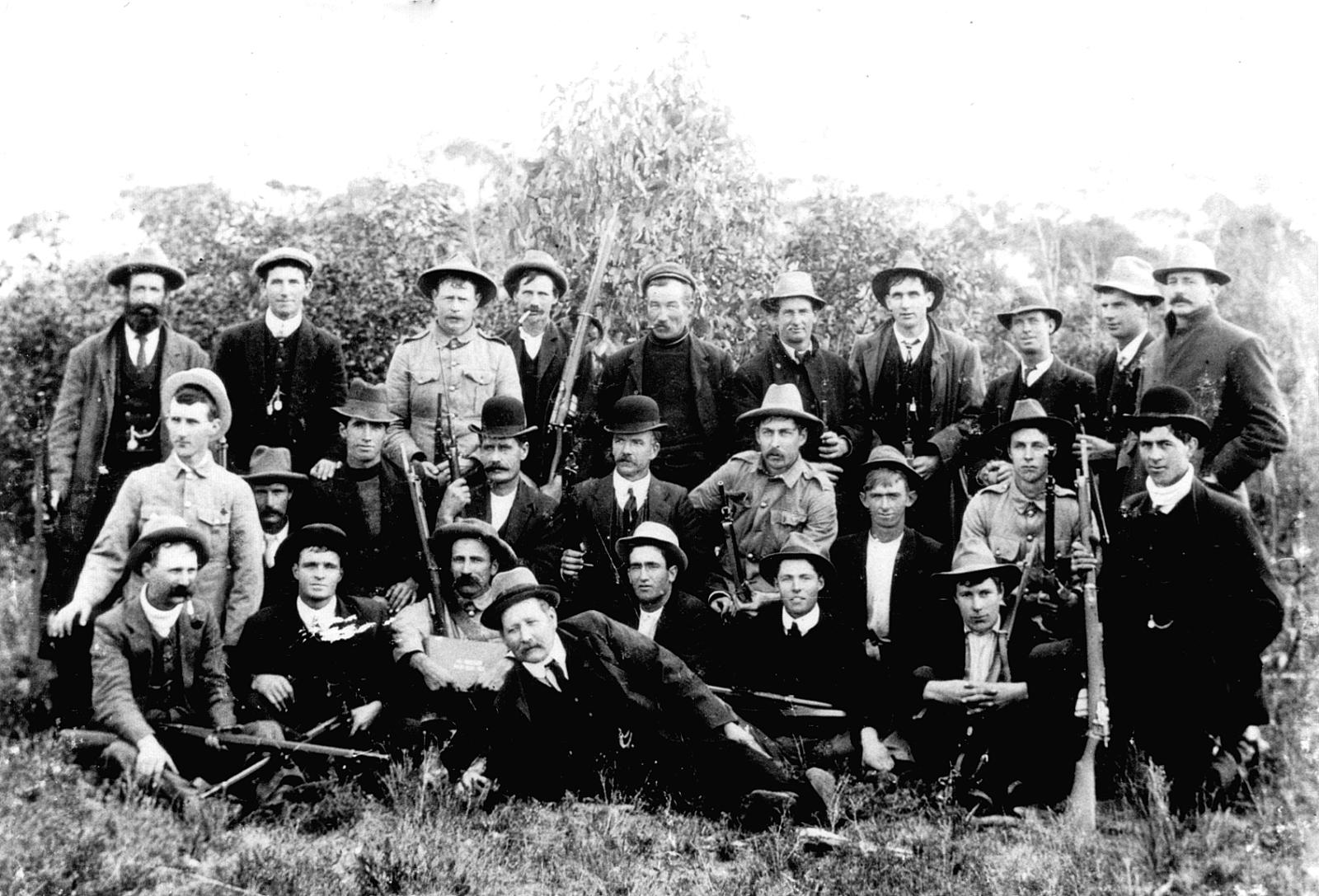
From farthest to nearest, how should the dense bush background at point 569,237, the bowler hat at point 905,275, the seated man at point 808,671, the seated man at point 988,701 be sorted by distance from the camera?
1. the dense bush background at point 569,237
2. the bowler hat at point 905,275
3. the seated man at point 808,671
4. the seated man at point 988,701

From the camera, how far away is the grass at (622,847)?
5004mm

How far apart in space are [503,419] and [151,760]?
2271 millimetres

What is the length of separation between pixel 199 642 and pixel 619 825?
2.18m

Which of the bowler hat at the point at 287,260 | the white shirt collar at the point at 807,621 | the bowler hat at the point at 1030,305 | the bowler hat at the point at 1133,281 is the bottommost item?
the white shirt collar at the point at 807,621

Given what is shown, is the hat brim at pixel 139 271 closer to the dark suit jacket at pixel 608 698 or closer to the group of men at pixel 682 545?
the group of men at pixel 682 545

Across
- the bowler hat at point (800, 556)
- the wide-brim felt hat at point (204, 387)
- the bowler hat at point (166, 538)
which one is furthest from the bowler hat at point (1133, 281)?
the bowler hat at point (166, 538)

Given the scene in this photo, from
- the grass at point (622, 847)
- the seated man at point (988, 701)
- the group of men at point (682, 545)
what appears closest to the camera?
the grass at point (622, 847)

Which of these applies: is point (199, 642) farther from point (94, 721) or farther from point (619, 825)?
point (619, 825)

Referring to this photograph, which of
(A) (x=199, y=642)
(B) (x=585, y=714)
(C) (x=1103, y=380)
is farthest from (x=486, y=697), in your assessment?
(C) (x=1103, y=380)

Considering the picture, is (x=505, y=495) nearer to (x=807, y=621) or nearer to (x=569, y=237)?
(x=807, y=621)

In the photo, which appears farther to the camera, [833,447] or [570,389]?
[570,389]

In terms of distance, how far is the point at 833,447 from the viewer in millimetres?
6766

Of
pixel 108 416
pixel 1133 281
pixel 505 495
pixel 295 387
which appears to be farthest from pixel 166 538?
pixel 1133 281

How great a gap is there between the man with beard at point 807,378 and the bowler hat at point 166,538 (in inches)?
112
